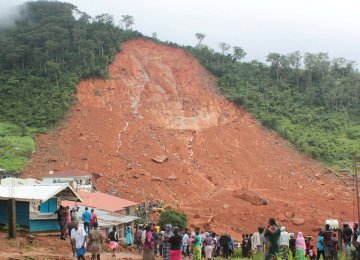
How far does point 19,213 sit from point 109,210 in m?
9.84

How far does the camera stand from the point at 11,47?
151 feet

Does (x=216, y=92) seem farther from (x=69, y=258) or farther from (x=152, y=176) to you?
(x=69, y=258)

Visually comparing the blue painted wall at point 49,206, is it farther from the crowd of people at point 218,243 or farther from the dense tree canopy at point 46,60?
the dense tree canopy at point 46,60

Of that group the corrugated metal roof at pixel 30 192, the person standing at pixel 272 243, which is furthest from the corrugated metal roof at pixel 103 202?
the person standing at pixel 272 243

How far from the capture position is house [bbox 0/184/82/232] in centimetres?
1320

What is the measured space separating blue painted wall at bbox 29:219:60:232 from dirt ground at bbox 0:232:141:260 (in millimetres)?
A: 377

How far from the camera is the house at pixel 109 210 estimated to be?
64.0 feet

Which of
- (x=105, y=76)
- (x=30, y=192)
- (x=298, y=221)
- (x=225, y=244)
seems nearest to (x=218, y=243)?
(x=225, y=244)

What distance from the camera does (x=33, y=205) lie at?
13.6 metres

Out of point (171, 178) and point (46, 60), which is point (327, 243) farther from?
point (46, 60)

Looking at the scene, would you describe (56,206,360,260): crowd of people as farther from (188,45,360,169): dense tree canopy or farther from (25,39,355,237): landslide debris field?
(188,45,360,169): dense tree canopy

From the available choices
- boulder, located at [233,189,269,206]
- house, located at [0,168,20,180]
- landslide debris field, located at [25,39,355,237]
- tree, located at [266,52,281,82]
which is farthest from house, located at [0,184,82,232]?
tree, located at [266,52,281,82]

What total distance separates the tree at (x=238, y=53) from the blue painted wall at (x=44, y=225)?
146 feet

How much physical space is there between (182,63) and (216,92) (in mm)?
5661
